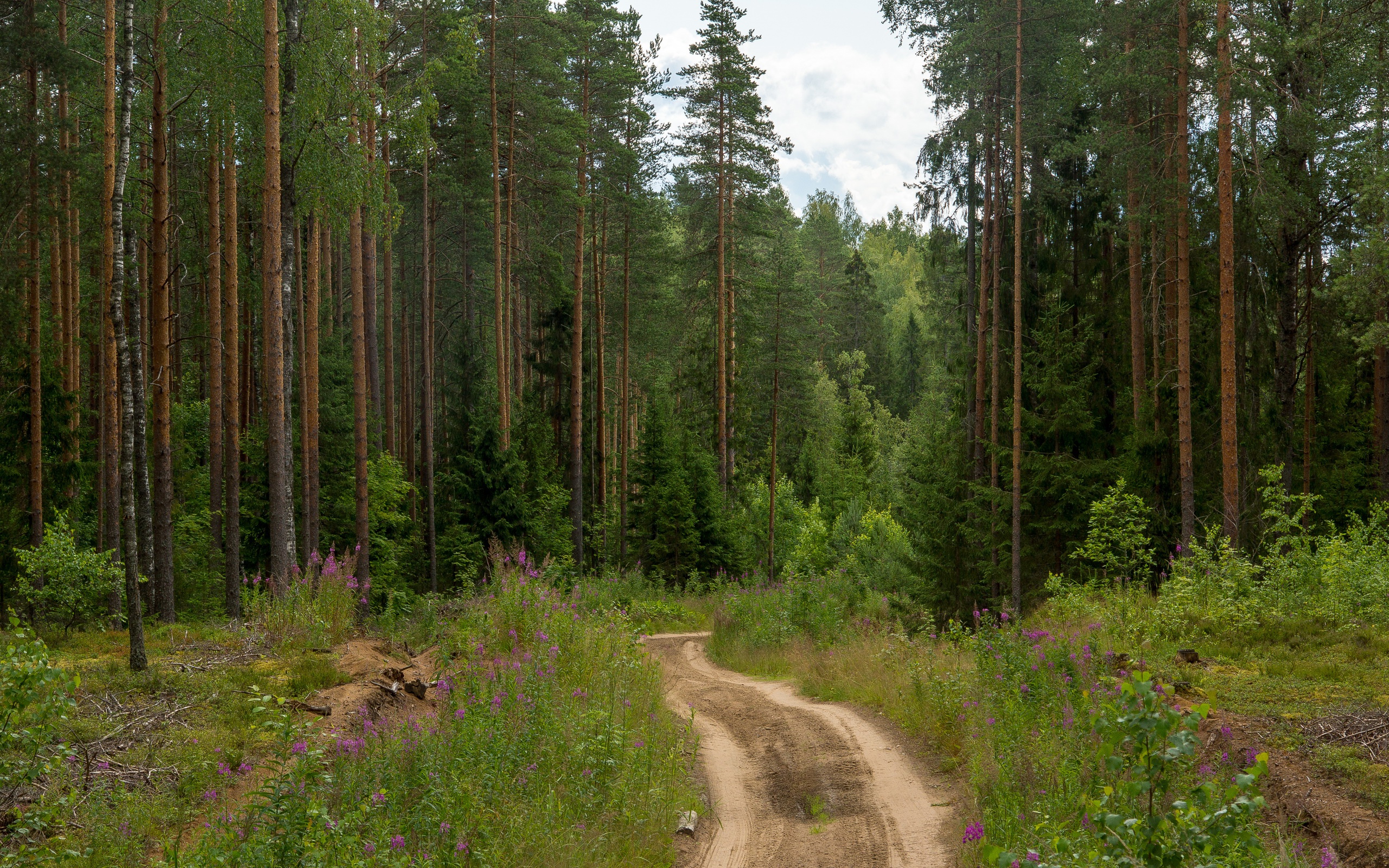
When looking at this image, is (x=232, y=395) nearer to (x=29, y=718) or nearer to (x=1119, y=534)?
(x=29, y=718)

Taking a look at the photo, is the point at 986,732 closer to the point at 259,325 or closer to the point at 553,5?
the point at 259,325

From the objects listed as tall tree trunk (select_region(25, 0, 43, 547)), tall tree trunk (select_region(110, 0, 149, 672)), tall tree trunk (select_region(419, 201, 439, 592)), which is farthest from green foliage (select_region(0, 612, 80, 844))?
tall tree trunk (select_region(419, 201, 439, 592))

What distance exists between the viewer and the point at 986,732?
766cm

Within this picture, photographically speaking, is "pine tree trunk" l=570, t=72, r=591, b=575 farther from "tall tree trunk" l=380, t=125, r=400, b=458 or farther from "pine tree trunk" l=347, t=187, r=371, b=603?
"pine tree trunk" l=347, t=187, r=371, b=603

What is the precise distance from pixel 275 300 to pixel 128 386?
85.1 inches

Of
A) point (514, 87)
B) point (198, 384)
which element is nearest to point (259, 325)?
point (198, 384)

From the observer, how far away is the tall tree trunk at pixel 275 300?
35.8 feet

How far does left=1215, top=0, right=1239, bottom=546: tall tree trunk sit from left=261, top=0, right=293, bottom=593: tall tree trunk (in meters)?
13.1

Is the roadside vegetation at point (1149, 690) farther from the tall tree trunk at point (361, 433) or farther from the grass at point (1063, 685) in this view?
the tall tree trunk at point (361, 433)

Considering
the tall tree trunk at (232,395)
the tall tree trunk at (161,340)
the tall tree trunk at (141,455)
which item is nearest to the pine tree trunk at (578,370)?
the tall tree trunk at (232,395)

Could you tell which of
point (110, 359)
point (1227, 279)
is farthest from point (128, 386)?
point (1227, 279)

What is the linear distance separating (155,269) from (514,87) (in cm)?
1192

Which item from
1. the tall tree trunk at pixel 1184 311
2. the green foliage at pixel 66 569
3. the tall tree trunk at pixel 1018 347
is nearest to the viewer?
the green foliage at pixel 66 569

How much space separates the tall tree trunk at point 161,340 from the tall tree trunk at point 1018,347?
14534 mm
